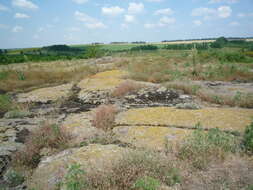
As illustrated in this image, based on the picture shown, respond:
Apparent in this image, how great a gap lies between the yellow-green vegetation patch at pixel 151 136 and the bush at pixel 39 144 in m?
0.96

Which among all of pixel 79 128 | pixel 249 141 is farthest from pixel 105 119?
pixel 249 141

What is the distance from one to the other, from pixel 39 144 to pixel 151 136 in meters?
1.83

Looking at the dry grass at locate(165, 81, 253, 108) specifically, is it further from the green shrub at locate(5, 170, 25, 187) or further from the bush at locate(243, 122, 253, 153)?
the green shrub at locate(5, 170, 25, 187)

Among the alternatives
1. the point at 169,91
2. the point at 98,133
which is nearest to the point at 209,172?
the point at 98,133

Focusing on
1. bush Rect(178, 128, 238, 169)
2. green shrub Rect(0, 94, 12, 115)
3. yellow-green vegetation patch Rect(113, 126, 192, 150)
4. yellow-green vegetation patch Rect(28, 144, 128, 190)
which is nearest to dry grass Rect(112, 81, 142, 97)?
yellow-green vegetation patch Rect(113, 126, 192, 150)

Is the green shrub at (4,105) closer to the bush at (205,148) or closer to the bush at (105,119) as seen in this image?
the bush at (105,119)

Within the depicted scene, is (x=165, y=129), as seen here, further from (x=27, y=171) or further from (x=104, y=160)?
(x=27, y=171)

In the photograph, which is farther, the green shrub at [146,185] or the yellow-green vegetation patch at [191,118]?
the yellow-green vegetation patch at [191,118]

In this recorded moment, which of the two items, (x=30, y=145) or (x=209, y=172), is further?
(x=30, y=145)

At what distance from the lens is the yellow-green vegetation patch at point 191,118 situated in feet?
9.96

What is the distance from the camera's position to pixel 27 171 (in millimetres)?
2244

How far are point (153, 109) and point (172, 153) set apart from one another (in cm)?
175

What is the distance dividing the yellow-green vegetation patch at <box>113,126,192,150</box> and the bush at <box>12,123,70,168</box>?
3.14 ft

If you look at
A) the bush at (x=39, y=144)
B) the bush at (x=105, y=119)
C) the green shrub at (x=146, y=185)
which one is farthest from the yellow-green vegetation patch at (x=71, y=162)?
the bush at (x=105, y=119)
